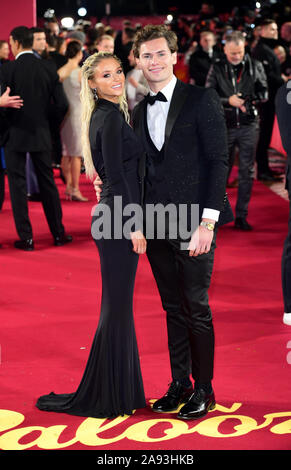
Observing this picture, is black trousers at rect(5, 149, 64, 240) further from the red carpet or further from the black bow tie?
the black bow tie

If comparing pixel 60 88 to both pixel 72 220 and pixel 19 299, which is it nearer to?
pixel 72 220

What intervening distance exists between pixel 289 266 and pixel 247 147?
2434 mm

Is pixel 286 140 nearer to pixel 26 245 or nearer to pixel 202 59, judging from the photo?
pixel 26 245

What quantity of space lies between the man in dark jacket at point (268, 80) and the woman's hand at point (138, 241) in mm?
6296

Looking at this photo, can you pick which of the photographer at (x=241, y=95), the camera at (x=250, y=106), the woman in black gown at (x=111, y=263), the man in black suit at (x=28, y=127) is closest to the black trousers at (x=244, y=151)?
the photographer at (x=241, y=95)

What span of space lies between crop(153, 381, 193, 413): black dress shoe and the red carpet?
5cm

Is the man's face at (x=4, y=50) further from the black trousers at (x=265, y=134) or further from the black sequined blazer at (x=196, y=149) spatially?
the black sequined blazer at (x=196, y=149)

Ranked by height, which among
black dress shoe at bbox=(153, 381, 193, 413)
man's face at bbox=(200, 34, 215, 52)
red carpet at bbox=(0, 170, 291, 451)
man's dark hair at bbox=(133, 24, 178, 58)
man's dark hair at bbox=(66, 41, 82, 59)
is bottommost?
red carpet at bbox=(0, 170, 291, 451)

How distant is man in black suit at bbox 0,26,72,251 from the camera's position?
6012 mm

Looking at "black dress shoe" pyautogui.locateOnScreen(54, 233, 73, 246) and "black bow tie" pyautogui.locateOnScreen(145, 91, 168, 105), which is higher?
"black bow tie" pyautogui.locateOnScreen(145, 91, 168, 105)

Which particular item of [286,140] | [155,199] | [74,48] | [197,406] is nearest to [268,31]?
[74,48]

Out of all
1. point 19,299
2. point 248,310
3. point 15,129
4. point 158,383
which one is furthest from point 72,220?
point 158,383

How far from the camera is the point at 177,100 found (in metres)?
3.00

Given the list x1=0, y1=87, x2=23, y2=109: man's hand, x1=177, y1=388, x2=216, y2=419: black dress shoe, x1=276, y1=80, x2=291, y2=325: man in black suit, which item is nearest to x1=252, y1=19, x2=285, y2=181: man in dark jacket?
x1=0, y1=87, x2=23, y2=109: man's hand
